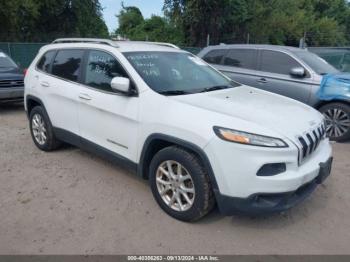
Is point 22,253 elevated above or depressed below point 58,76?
below

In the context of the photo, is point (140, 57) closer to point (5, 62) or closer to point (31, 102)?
point (31, 102)

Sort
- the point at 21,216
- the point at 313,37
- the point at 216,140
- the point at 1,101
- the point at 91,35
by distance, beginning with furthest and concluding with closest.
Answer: the point at 313,37, the point at 91,35, the point at 1,101, the point at 21,216, the point at 216,140

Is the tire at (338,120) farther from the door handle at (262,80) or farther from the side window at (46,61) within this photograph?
the side window at (46,61)

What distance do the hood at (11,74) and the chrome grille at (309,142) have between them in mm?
7497

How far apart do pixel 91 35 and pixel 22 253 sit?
2452 centimetres

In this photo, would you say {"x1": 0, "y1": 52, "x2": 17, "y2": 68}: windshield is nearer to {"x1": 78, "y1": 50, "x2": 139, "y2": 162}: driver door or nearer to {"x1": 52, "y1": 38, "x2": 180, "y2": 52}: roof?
{"x1": 52, "y1": 38, "x2": 180, "y2": 52}: roof

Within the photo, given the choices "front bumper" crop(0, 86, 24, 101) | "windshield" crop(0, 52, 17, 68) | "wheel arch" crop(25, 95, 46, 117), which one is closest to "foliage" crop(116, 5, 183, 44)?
"windshield" crop(0, 52, 17, 68)

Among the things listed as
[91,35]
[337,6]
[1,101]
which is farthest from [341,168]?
[337,6]

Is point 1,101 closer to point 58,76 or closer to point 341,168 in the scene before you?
point 58,76

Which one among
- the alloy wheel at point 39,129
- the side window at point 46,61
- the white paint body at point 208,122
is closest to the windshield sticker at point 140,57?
the white paint body at point 208,122

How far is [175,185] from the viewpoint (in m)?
3.52

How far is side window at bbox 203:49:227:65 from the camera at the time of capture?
8.16m

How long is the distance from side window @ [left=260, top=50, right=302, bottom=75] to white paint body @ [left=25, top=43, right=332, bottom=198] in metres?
3.03

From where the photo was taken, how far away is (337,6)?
49.3m
